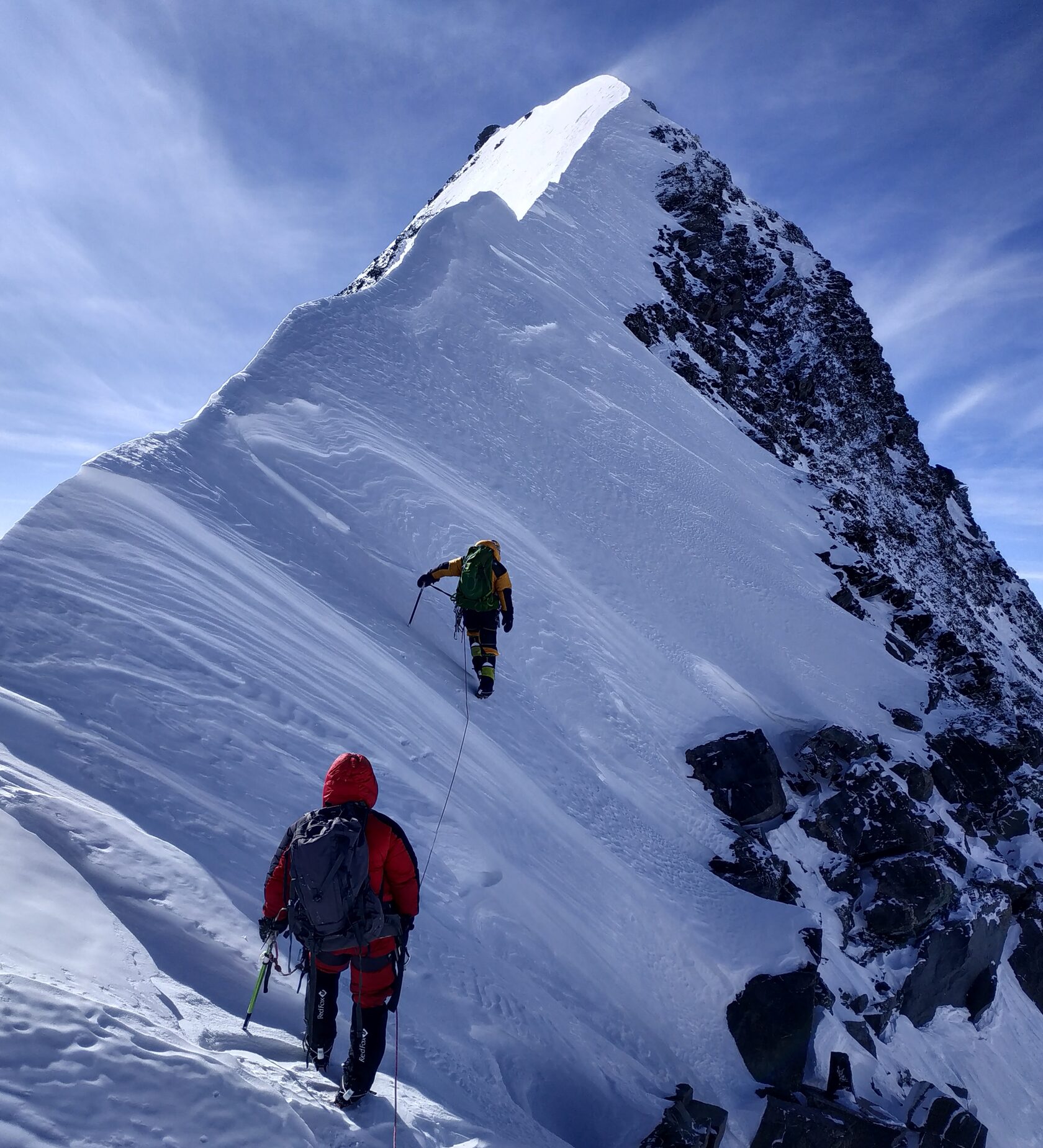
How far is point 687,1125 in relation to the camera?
6.02 m

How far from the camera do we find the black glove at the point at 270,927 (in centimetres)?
359

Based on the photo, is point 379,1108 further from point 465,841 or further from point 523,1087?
point 465,841

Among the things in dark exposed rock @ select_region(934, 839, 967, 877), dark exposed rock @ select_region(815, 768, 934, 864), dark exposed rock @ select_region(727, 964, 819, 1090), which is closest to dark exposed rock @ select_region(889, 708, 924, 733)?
dark exposed rock @ select_region(934, 839, 967, 877)

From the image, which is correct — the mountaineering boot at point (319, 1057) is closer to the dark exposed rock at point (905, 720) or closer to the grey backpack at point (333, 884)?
the grey backpack at point (333, 884)

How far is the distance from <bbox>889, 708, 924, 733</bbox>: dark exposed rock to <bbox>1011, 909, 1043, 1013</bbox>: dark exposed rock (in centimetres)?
419

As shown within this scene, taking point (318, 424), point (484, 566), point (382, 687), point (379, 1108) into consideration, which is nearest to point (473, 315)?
point (318, 424)

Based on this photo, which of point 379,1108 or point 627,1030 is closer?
point 379,1108

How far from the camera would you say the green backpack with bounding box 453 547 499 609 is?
8227 mm

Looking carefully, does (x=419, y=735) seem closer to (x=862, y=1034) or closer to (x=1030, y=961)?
(x=862, y=1034)

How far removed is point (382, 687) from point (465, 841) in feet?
6.12

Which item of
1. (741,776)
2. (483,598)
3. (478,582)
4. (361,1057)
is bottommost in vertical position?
(361,1057)

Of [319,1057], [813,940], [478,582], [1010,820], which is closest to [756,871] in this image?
[813,940]

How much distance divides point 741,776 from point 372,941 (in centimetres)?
858

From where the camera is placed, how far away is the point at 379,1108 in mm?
3562
